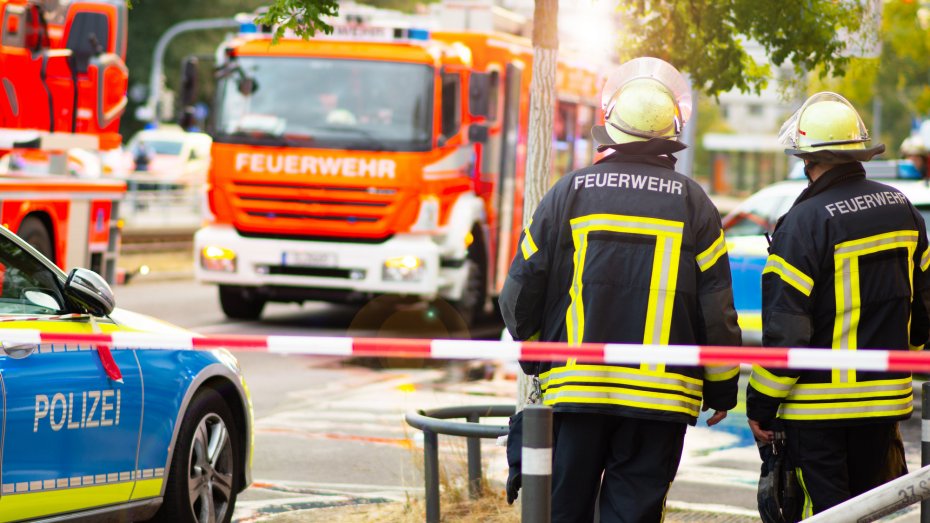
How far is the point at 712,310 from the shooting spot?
14.5ft

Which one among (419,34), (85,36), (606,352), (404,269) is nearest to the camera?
(606,352)

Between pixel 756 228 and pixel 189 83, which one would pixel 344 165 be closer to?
pixel 189 83

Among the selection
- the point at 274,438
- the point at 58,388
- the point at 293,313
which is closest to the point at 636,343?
the point at 58,388

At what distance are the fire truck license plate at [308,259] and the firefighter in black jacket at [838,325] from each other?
33.4 feet

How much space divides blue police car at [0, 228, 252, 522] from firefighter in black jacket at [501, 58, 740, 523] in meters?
1.66

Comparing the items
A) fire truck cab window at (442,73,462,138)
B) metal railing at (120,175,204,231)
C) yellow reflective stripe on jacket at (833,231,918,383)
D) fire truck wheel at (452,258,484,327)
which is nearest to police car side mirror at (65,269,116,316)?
yellow reflective stripe on jacket at (833,231,918,383)

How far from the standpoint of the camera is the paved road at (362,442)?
7.65 metres

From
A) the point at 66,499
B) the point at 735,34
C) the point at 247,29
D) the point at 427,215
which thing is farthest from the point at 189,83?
the point at 66,499

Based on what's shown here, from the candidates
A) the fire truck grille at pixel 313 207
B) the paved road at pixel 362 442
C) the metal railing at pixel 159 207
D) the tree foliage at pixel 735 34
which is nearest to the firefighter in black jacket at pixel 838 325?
the paved road at pixel 362 442

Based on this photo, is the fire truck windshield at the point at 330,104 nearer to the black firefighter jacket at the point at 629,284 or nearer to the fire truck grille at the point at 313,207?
the fire truck grille at the point at 313,207

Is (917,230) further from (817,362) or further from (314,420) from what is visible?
(314,420)

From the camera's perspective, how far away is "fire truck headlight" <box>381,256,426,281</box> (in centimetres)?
1474

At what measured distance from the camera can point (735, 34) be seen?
834 cm

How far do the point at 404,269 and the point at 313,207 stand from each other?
1.06 m
